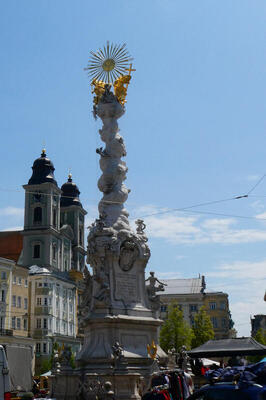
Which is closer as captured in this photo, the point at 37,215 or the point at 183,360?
the point at 183,360

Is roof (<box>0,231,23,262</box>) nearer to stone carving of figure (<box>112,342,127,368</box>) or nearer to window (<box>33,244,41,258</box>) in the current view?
window (<box>33,244,41,258</box>)

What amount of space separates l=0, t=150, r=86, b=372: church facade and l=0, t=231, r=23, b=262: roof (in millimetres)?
163

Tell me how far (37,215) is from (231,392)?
7613 centimetres

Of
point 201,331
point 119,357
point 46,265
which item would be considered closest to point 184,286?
point 46,265

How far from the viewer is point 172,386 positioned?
513 inches

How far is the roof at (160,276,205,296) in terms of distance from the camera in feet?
261

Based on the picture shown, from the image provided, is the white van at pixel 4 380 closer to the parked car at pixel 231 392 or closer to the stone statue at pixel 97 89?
the parked car at pixel 231 392

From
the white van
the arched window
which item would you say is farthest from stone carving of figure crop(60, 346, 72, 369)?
the arched window

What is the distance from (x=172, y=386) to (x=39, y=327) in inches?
2334

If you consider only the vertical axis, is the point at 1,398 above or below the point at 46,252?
below

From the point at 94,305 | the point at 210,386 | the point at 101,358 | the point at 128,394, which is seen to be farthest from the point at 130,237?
the point at 210,386

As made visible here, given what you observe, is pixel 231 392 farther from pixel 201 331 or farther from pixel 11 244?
pixel 11 244

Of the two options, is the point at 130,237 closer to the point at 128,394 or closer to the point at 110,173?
the point at 110,173

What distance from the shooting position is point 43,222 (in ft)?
264
